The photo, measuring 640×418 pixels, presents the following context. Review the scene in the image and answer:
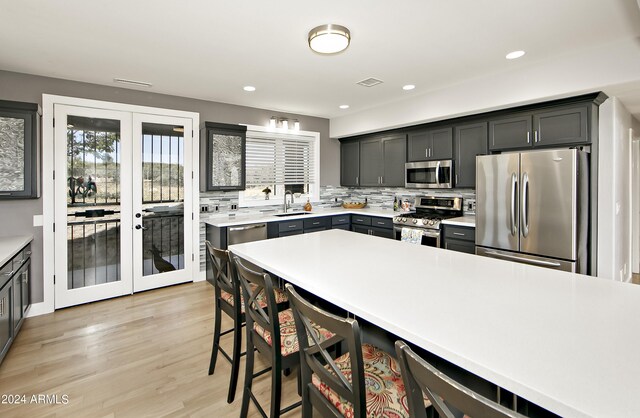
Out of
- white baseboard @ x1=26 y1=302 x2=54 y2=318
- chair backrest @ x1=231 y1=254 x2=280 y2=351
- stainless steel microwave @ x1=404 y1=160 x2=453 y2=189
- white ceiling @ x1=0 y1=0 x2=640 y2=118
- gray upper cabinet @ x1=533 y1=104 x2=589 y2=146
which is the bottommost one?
white baseboard @ x1=26 y1=302 x2=54 y2=318

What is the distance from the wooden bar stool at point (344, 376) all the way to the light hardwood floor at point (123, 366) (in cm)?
84

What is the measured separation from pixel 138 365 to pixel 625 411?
2.92 m

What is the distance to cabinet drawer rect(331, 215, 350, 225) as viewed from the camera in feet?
18.3

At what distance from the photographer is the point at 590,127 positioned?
10.6ft

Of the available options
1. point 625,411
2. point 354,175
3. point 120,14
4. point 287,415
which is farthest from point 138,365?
point 354,175

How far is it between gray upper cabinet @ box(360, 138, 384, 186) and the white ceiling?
1745 mm

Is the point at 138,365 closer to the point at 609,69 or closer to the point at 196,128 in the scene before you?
the point at 196,128

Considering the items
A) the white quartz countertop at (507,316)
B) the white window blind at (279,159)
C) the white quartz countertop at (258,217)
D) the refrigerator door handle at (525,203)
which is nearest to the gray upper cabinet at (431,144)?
the white quartz countertop at (258,217)

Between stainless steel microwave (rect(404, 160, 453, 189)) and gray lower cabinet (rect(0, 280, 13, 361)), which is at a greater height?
stainless steel microwave (rect(404, 160, 453, 189))

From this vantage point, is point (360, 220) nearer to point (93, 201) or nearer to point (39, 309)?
point (93, 201)

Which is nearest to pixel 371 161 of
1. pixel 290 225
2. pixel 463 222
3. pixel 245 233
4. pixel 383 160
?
pixel 383 160

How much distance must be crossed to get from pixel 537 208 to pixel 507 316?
Answer: 2570mm

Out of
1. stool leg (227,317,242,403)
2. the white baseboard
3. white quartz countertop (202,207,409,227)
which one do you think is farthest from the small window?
stool leg (227,317,242,403)

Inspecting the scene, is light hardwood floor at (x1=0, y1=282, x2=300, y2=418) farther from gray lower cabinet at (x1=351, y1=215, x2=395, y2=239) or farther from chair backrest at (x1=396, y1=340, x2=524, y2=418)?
gray lower cabinet at (x1=351, y1=215, x2=395, y2=239)
